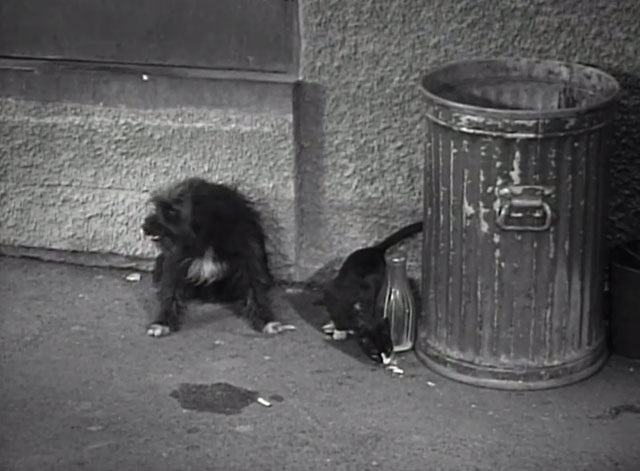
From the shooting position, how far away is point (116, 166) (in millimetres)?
6043

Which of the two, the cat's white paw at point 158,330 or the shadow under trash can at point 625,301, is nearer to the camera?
the shadow under trash can at point 625,301

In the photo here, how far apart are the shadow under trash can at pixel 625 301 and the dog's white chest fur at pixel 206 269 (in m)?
1.58

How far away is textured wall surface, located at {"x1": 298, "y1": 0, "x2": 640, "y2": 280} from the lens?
541 centimetres

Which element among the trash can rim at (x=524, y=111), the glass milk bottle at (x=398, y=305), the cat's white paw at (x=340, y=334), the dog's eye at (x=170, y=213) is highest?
the trash can rim at (x=524, y=111)

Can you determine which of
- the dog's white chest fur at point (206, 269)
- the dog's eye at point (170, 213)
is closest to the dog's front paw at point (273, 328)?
the dog's white chest fur at point (206, 269)

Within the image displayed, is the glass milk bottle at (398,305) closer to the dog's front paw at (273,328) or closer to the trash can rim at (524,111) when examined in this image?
the dog's front paw at (273,328)

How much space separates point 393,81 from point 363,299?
905 millimetres

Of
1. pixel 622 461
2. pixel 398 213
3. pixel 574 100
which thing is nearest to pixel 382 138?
pixel 398 213

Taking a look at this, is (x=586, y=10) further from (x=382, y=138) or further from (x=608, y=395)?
(x=608, y=395)

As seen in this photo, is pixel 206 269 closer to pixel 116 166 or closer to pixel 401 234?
pixel 116 166

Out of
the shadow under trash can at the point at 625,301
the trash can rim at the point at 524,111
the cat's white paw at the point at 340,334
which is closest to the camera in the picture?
the trash can rim at the point at 524,111

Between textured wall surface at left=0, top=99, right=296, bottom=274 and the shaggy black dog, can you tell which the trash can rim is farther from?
the shaggy black dog

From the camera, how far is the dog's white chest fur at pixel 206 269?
18.6ft

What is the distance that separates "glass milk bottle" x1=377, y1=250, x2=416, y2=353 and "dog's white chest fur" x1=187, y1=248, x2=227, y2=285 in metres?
0.73
